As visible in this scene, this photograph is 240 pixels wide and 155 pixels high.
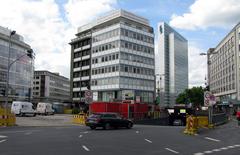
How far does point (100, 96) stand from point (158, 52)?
51083 millimetres

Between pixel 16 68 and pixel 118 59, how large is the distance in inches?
1863

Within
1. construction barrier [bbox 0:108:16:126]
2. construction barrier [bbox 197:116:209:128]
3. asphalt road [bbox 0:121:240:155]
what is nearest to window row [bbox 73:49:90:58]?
construction barrier [bbox 0:108:16:126]

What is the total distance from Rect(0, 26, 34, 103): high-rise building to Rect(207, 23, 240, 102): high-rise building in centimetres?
6097

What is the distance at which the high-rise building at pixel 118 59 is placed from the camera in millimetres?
96312

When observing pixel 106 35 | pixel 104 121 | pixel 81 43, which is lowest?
pixel 104 121

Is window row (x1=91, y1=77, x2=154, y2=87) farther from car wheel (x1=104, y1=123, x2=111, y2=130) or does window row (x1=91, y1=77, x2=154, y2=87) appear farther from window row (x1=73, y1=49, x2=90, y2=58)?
car wheel (x1=104, y1=123, x2=111, y2=130)

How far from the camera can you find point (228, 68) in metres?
118

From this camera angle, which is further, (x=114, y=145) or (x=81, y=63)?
(x=81, y=63)

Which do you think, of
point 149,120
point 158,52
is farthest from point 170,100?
point 149,120

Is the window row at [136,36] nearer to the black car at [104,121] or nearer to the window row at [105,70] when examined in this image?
the window row at [105,70]

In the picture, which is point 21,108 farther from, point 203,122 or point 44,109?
point 203,122

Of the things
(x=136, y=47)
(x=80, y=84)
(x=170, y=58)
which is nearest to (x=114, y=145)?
(x=136, y=47)

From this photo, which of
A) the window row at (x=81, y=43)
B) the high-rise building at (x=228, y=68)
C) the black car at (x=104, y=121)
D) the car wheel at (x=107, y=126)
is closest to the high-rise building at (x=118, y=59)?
the window row at (x=81, y=43)

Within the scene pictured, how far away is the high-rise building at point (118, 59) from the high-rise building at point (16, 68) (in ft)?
69.1
